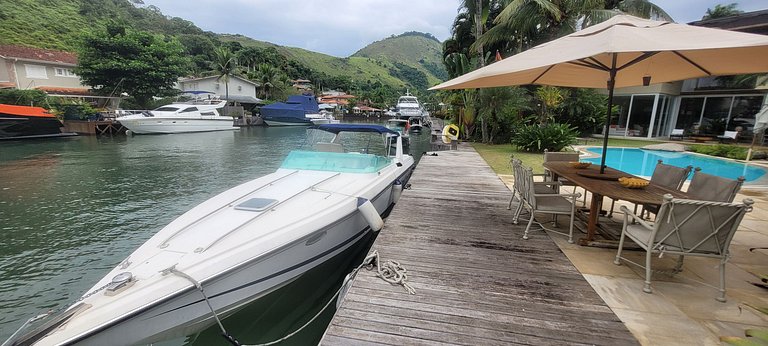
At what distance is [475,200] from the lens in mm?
5895

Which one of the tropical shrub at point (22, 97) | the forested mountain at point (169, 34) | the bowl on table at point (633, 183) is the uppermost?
the forested mountain at point (169, 34)

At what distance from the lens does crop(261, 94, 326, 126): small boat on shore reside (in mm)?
32344

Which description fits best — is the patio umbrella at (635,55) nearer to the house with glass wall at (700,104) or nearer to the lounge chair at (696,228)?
the lounge chair at (696,228)

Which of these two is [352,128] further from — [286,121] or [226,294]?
[286,121]

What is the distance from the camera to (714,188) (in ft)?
12.0

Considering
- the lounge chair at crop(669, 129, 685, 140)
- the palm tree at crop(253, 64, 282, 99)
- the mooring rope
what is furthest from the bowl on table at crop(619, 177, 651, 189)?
the palm tree at crop(253, 64, 282, 99)

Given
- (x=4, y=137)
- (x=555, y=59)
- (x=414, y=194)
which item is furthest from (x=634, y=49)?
(x=4, y=137)

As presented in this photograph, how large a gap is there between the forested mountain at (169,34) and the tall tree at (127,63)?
7.49 feet

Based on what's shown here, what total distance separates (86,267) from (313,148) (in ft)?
13.6

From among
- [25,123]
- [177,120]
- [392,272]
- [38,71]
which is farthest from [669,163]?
[38,71]

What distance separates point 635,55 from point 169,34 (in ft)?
270

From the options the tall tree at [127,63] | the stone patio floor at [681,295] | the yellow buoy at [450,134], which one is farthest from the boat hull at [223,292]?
the tall tree at [127,63]

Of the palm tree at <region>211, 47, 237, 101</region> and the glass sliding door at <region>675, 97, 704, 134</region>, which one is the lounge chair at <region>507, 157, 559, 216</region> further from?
the palm tree at <region>211, 47, 237, 101</region>

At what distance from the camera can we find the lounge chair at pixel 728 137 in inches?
621
